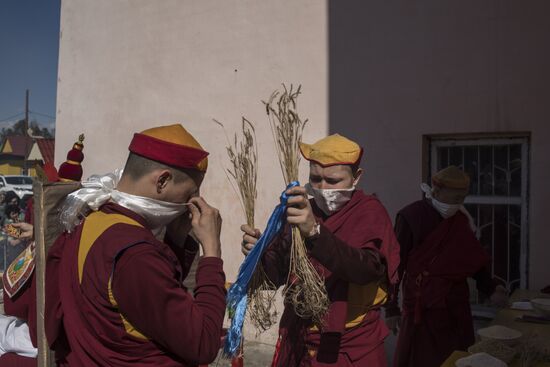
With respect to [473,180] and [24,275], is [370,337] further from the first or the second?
[473,180]

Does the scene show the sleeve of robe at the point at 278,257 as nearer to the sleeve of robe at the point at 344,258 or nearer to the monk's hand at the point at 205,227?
the sleeve of robe at the point at 344,258

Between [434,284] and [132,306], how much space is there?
7.65ft

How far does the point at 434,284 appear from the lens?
3252mm

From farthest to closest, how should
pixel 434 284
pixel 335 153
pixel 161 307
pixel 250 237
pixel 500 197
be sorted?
1. pixel 500 197
2. pixel 434 284
3. pixel 335 153
4. pixel 250 237
5. pixel 161 307

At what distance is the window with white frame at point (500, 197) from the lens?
4.14 meters

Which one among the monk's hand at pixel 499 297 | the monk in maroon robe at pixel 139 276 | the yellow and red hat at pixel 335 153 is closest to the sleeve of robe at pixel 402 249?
the monk's hand at pixel 499 297

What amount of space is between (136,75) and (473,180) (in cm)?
433

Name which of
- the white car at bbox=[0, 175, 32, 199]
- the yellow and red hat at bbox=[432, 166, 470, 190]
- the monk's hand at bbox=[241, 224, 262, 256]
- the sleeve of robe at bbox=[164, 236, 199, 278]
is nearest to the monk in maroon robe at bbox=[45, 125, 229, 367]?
the sleeve of robe at bbox=[164, 236, 199, 278]

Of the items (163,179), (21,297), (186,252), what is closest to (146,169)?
(163,179)

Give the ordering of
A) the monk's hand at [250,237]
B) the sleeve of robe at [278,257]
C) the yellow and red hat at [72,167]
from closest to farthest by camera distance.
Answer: the monk's hand at [250,237]
the sleeve of robe at [278,257]
the yellow and red hat at [72,167]

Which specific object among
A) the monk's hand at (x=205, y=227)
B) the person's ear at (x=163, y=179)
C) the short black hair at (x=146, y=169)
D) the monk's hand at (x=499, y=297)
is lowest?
the monk's hand at (x=499, y=297)

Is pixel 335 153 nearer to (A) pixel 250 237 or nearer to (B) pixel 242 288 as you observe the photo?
(A) pixel 250 237

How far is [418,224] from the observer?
3.40 m

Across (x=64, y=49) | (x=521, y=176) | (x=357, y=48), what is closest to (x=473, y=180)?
(x=521, y=176)
